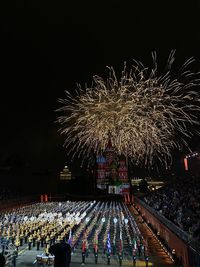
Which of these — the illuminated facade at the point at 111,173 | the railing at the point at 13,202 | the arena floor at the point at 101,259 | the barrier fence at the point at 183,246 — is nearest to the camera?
the barrier fence at the point at 183,246

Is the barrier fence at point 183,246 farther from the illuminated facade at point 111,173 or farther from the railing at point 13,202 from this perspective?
the illuminated facade at point 111,173

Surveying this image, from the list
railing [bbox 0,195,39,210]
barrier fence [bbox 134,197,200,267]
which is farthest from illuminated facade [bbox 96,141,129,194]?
barrier fence [bbox 134,197,200,267]

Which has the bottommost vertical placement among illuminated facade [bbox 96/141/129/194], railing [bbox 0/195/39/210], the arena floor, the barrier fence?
the arena floor

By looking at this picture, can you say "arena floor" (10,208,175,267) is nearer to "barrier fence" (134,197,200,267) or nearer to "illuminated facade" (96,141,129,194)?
"barrier fence" (134,197,200,267)

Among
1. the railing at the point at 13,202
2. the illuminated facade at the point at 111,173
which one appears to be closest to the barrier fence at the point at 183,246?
the railing at the point at 13,202

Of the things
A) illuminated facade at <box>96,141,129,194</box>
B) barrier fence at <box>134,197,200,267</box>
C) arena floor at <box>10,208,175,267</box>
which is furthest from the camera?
illuminated facade at <box>96,141,129,194</box>

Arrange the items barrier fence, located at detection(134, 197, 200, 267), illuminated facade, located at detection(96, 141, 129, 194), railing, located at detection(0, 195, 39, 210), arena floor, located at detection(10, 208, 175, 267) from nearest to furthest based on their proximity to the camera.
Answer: barrier fence, located at detection(134, 197, 200, 267) < arena floor, located at detection(10, 208, 175, 267) < railing, located at detection(0, 195, 39, 210) < illuminated facade, located at detection(96, 141, 129, 194)

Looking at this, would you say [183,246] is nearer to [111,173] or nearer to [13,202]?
[13,202]

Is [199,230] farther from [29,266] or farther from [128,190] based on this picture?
[128,190]

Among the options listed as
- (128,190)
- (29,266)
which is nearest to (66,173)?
(128,190)

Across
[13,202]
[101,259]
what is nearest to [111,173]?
[13,202]

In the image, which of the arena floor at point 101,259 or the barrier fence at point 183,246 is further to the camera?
the arena floor at point 101,259

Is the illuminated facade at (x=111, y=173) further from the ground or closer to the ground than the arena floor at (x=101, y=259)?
further from the ground

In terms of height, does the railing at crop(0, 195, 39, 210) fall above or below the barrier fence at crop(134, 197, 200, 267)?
above
